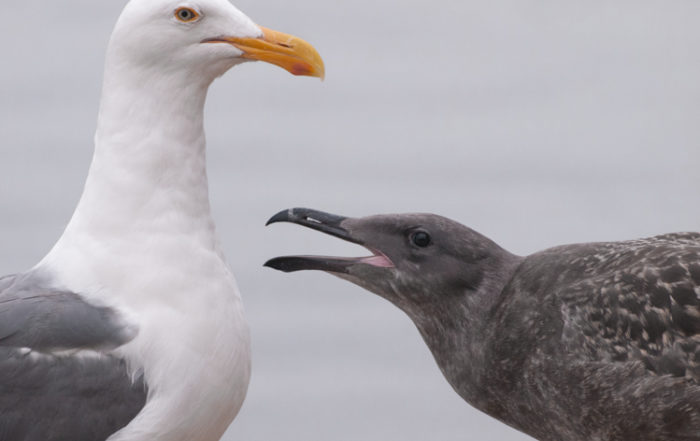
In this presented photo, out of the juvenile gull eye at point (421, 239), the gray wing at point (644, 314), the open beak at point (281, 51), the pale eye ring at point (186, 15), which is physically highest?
the pale eye ring at point (186, 15)

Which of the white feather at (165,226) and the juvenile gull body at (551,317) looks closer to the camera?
the white feather at (165,226)

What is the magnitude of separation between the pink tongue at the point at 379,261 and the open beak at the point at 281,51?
583mm

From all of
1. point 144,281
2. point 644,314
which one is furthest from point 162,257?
point 644,314

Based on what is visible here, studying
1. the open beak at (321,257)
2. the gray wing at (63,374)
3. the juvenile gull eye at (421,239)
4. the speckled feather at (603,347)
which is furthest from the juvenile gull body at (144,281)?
the speckled feather at (603,347)

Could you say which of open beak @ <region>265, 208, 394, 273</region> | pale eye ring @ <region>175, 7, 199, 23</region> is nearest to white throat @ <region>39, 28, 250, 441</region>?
pale eye ring @ <region>175, 7, 199, 23</region>

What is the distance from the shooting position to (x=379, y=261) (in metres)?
2.47


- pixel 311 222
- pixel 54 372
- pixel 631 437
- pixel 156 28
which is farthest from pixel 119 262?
pixel 631 437

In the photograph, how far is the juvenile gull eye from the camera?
96.9 inches

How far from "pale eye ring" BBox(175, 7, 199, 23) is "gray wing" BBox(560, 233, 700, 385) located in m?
1.05

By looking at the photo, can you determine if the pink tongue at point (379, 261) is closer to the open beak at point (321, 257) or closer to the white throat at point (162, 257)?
the open beak at point (321, 257)

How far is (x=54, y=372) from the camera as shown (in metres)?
1.78

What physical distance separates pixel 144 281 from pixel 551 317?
3.14 ft

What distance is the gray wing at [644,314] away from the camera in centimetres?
219

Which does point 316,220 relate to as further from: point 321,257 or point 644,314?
point 644,314
